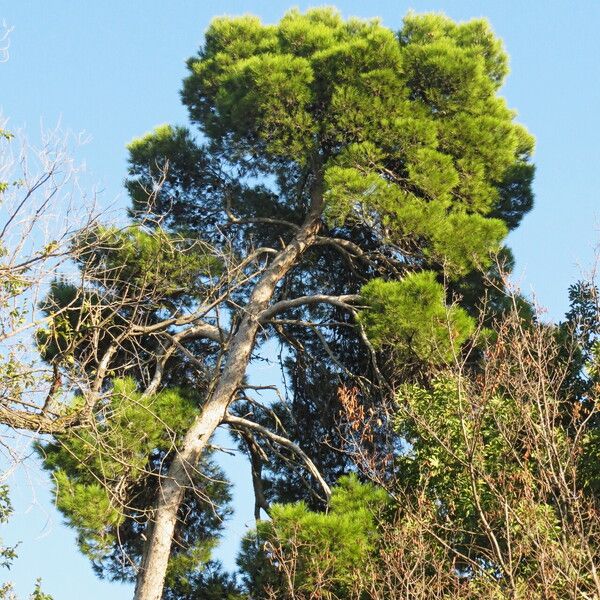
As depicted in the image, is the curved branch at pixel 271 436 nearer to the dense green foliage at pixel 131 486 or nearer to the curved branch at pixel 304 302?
the dense green foliage at pixel 131 486

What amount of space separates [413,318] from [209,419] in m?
2.67

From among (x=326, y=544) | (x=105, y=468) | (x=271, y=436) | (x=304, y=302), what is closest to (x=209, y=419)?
(x=271, y=436)

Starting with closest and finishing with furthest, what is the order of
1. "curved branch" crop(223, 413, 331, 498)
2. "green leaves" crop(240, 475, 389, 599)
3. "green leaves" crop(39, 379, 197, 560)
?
"green leaves" crop(240, 475, 389, 599)
"green leaves" crop(39, 379, 197, 560)
"curved branch" crop(223, 413, 331, 498)

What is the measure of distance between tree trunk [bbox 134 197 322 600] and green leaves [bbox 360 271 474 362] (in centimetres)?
165

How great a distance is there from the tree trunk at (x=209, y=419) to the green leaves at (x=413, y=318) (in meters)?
1.65

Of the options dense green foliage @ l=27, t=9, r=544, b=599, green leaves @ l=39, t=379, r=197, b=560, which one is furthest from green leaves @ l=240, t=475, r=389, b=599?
green leaves @ l=39, t=379, r=197, b=560

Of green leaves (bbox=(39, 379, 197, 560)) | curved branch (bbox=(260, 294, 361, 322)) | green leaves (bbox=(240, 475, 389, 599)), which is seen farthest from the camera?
curved branch (bbox=(260, 294, 361, 322))

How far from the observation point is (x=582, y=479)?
11.5 metres

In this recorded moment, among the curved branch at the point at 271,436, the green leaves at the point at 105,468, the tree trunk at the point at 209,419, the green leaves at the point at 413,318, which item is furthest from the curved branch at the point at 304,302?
the green leaves at the point at 105,468

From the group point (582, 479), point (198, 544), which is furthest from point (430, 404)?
Result: point (198, 544)

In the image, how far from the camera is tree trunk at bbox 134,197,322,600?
12.4 meters

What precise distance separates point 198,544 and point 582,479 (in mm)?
4739

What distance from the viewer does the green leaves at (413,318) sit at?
12.4 metres

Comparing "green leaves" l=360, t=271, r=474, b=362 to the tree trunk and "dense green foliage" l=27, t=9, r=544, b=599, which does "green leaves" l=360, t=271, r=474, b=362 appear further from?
the tree trunk
